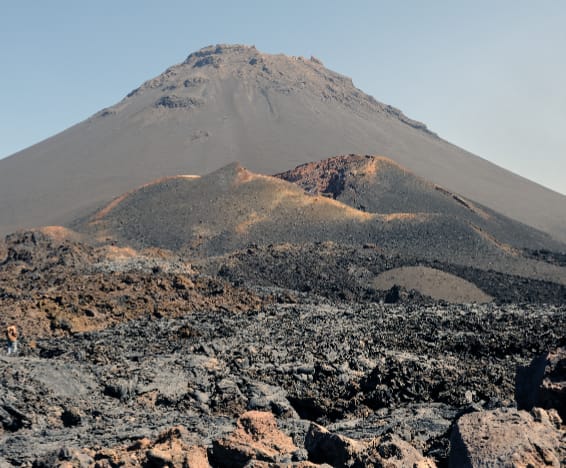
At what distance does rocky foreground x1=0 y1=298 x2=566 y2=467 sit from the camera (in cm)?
654

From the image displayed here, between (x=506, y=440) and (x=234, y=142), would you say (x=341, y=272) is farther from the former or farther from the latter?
(x=234, y=142)

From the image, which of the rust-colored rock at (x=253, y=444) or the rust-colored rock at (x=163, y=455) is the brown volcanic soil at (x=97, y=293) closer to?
the rust-colored rock at (x=163, y=455)

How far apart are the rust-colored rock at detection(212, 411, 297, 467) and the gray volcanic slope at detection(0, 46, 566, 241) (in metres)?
75.5

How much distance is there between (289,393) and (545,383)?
25.0ft

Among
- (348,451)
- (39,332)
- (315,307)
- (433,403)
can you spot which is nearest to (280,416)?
(433,403)

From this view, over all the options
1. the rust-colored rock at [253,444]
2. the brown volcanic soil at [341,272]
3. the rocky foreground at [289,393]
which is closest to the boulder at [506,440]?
the rocky foreground at [289,393]

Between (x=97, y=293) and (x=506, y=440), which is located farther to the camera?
(x=97, y=293)

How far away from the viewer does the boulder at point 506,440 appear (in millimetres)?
5500

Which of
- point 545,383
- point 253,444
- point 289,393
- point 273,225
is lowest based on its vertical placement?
point 273,225

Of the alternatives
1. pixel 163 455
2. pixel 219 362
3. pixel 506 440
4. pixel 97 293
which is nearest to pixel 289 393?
pixel 219 362

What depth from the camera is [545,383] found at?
24.3ft

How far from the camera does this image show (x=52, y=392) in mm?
13352

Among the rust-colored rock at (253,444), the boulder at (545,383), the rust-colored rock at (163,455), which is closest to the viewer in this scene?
the rust-colored rock at (163,455)

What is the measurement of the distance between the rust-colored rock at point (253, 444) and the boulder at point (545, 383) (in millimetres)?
2607
